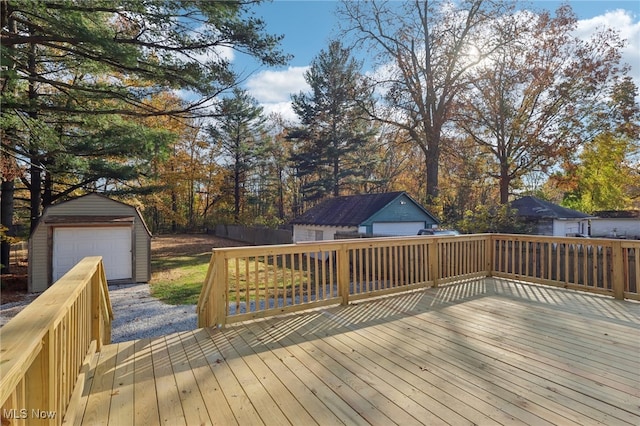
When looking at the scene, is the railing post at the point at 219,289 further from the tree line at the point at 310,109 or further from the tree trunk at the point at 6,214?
the tree trunk at the point at 6,214

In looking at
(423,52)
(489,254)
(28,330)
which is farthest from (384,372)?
(423,52)

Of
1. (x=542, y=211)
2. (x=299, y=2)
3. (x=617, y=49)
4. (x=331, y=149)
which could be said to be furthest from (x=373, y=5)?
(x=542, y=211)

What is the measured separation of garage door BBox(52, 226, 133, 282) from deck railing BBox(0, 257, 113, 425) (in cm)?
807

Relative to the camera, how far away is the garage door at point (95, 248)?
939 centimetres

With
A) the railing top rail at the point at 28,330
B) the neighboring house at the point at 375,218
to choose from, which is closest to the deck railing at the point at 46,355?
the railing top rail at the point at 28,330

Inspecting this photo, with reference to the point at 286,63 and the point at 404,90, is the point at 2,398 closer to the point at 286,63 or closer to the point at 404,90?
the point at 286,63

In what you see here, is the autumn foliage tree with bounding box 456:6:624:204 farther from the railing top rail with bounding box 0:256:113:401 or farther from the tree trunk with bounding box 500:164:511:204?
the railing top rail with bounding box 0:256:113:401

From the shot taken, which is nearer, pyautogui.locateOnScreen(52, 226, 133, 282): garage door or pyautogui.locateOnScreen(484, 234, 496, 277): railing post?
pyautogui.locateOnScreen(484, 234, 496, 277): railing post

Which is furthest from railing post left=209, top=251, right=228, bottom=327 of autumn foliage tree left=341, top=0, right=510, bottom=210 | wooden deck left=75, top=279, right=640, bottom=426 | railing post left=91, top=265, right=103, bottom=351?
autumn foliage tree left=341, top=0, right=510, bottom=210

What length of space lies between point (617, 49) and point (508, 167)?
616cm

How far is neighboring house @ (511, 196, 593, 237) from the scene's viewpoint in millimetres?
15397

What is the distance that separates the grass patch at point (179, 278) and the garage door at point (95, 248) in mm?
1078

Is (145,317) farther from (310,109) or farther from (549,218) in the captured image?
(310,109)

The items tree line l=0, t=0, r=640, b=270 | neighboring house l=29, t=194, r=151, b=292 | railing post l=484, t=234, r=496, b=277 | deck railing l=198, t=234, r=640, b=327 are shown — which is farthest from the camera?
neighboring house l=29, t=194, r=151, b=292
